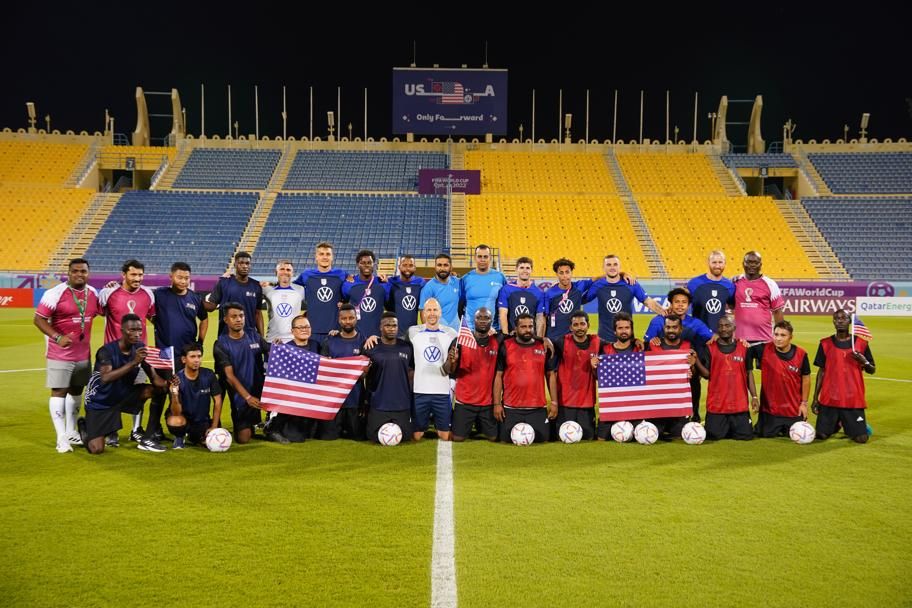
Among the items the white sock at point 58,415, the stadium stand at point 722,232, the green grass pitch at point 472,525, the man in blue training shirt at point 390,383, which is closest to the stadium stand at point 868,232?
the stadium stand at point 722,232

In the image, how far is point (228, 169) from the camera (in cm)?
4356

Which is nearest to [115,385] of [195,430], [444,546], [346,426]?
[195,430]

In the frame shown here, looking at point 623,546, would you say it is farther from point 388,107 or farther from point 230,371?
point 388,107

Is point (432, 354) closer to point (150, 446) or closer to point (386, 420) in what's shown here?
point (386, 420)

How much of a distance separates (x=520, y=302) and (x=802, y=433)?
3.55m

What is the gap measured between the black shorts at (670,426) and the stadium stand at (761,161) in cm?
3919

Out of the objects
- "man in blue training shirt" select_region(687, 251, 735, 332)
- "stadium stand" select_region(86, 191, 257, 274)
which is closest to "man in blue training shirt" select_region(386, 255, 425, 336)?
"man in blue training shirt" select_region(687, 251, 735, 332)

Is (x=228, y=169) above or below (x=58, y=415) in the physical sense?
above

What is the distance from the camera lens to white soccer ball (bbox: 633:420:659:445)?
8.20m

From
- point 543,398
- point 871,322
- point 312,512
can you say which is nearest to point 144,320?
point 312,512

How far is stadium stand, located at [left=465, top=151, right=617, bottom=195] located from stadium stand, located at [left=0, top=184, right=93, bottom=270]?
22.0 metres

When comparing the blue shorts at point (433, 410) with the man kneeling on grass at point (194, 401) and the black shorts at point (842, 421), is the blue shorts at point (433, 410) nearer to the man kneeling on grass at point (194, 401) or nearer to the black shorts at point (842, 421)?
the man kneeling on grass at point (194, 401)

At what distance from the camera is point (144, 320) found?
8.44 m

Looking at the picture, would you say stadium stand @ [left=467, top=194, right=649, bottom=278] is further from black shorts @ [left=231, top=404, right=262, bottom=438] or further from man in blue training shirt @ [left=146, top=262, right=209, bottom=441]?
black shorts @ [left=231, top=404, right=262, bottom=438]
